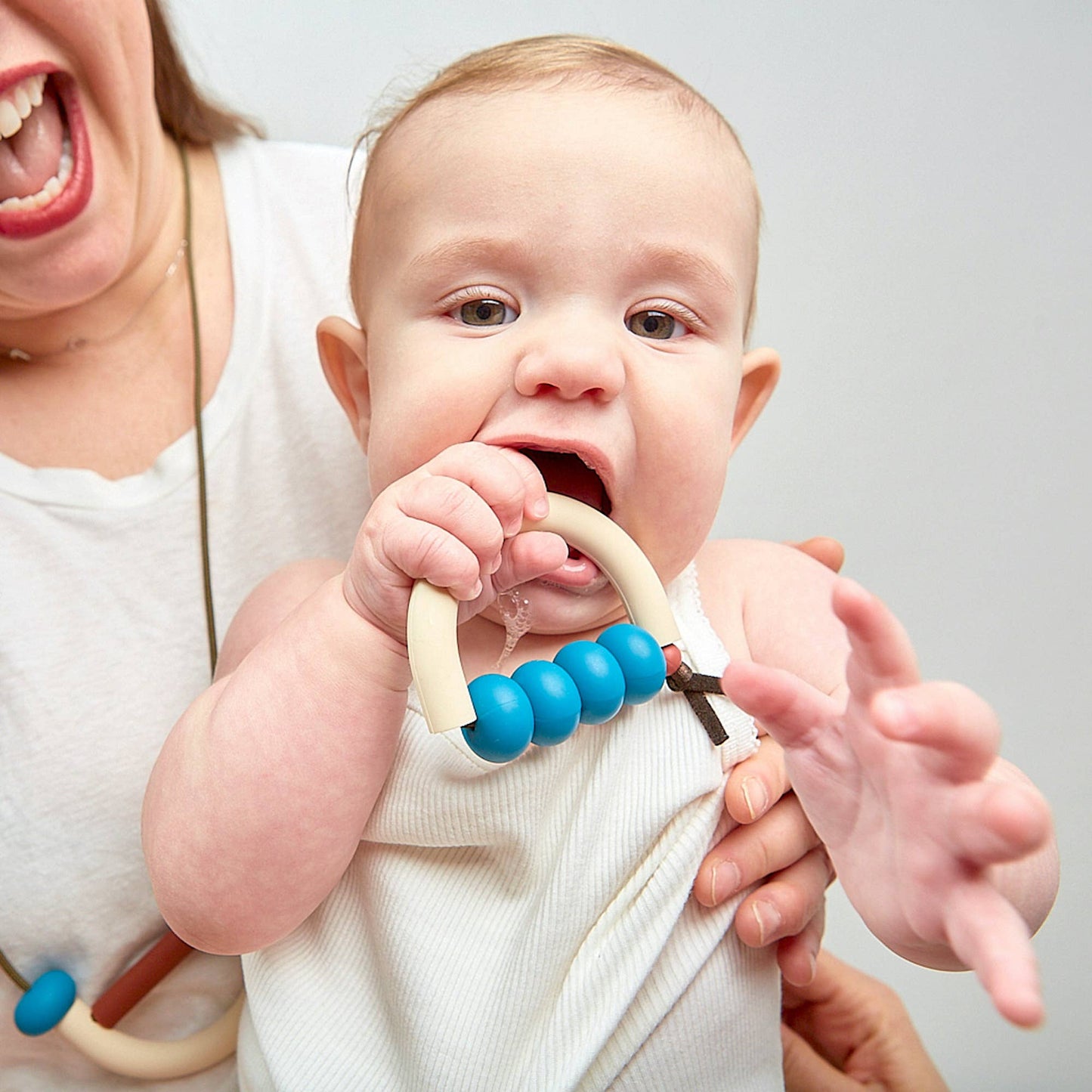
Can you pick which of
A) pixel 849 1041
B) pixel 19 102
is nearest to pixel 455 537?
pixel 19 102

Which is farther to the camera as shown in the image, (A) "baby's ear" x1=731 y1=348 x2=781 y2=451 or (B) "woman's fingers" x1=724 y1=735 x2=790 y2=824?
(A) "baby's ear" x1=731 y1=348 x2=781 y2=451

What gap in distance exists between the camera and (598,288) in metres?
0.85

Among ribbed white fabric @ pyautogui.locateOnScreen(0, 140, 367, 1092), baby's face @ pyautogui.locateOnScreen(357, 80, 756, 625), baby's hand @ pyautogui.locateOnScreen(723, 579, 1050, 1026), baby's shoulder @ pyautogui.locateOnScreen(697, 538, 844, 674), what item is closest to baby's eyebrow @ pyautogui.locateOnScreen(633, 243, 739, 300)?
baby's face @ pyautogui.locateOnScreen(357, 80, 756, 625)

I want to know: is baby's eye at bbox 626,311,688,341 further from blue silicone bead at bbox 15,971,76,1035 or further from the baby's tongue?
blue silicone bead at bbox 15,971,76,1035

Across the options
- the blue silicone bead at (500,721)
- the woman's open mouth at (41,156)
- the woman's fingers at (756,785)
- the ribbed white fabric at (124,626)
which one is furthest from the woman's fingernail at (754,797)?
the woman's open mouth at (41,156)

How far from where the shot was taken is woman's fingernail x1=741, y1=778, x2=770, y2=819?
0.83 metres

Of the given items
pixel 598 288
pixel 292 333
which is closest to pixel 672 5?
pixel 292 333

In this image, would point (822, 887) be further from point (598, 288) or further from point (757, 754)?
point (598, 288)

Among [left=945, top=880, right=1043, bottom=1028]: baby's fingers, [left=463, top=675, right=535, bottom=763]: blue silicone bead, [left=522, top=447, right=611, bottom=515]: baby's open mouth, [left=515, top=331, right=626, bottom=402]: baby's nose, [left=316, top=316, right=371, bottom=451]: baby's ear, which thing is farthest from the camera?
[left=316, top=316, right=371, bottom=451]: baby's ear

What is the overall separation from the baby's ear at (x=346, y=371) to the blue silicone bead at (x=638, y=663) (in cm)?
37

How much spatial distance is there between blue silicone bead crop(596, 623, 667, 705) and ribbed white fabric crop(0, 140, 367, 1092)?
0.52 metres

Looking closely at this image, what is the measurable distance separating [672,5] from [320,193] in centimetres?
65

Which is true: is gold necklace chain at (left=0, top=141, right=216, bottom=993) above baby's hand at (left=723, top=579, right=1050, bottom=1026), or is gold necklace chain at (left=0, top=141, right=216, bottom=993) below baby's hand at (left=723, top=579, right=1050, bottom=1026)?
below

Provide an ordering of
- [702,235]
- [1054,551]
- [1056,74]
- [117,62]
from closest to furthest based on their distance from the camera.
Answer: [702,235] → [117,62] → [1056,74] → [1054,551]
